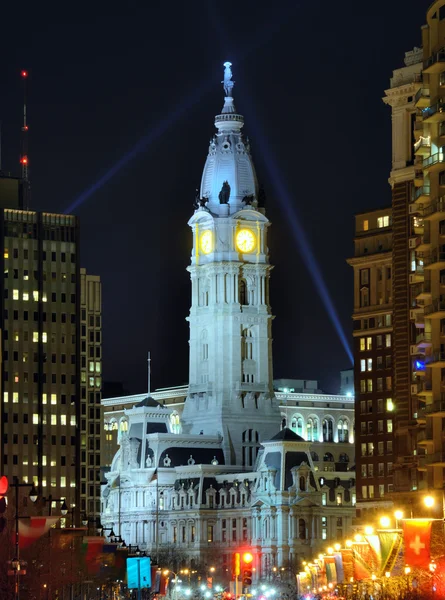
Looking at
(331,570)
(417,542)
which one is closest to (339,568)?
(331,570)

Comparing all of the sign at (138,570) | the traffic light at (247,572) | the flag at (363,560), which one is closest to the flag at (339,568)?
the flag at (363,560)

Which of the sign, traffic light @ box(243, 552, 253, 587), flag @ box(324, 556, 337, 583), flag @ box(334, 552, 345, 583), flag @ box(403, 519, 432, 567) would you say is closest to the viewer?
flag @ box(403, 519, 432, 567)

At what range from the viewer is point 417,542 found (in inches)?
3797

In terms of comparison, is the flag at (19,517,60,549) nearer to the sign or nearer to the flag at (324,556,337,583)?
the flag at (324,556,337,583)

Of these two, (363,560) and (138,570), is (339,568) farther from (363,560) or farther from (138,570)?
(138,570)

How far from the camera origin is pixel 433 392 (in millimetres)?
125125

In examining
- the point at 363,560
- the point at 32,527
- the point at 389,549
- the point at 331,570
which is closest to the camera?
the point at 32,527

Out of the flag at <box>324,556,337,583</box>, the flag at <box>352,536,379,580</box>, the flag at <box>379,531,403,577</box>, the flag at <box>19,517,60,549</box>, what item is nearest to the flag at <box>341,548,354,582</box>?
the flag at <box>352,536,379,580</box>

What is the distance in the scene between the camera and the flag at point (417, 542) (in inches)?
3782

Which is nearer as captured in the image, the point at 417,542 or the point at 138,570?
the point at 417,542

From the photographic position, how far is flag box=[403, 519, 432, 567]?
315 feet

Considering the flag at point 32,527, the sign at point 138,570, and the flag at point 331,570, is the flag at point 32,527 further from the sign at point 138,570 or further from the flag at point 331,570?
the sign at point 138,570

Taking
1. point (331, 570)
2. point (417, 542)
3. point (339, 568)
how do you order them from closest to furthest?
point (417, 542), point (339, 568), point (331, 570)

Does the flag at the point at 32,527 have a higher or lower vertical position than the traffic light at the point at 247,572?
higher
